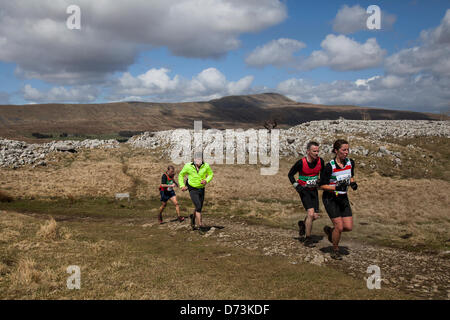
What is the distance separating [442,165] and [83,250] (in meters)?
37.1

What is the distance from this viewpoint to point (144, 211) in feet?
59.2

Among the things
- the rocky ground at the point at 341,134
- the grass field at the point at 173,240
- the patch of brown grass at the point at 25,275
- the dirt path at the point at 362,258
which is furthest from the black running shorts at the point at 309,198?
the rocky ground at the point at 341,134

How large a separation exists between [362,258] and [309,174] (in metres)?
2.86

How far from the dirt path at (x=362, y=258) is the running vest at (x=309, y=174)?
6.77ft

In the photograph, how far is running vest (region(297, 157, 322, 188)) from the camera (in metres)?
8.91

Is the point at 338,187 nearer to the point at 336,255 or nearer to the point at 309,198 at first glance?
the point at 309,198

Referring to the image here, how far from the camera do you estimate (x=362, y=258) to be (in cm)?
865

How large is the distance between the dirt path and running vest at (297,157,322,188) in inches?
81.2

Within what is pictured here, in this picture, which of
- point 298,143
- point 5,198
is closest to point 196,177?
point 5,198

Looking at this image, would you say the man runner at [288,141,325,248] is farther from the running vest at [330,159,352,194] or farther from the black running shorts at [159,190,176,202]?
the black running shorts at [159,190,176,202]
